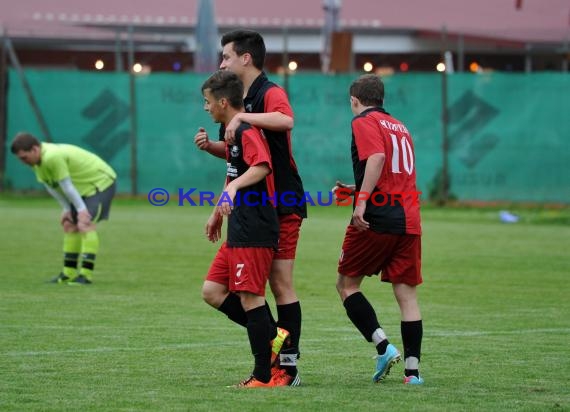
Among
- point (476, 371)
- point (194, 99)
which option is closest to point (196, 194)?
point (194, 99)

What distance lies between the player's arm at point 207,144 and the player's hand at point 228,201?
0.64 meters

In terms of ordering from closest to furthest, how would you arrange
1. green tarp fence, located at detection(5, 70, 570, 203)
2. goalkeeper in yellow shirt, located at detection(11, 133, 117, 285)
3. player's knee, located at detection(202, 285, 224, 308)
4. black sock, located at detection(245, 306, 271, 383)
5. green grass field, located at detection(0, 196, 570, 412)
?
green grass field, located at detection(0, 196, 570, 412)
black sock, located at detection(245, 306, 271, 383)
player's knee, located at detection(202, 285, 224, 308)
goalkeeper in yellow shirt, located at detection(11, 133, 117, 285)
green tarp fence, located at detection(5, 70, 570, 203)

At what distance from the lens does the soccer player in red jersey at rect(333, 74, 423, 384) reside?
7.87m

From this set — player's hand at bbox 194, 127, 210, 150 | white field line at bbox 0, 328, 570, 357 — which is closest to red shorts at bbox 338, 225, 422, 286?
player's hand at bbox 194, 127, 210, 150

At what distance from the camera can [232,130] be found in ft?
24.4

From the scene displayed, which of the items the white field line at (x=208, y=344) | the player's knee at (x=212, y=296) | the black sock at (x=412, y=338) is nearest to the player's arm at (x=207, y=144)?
the player's knee at (x=212, y=296)

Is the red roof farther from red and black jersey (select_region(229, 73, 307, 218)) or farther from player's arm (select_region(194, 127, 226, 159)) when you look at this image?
red and black jersey (select_region(229, 73, 307, 218))

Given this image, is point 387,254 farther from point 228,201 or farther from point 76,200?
point 76,200

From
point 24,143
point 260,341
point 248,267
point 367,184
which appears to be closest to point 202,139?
point 248,267

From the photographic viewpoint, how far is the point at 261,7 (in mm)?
37719

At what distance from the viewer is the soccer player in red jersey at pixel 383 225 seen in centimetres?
787

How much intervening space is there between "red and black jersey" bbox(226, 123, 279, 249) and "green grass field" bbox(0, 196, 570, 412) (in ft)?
2.88

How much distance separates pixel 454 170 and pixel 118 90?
7225mm

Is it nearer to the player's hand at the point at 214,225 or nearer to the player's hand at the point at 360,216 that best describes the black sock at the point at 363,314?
the player's hand at the point at 360,216
